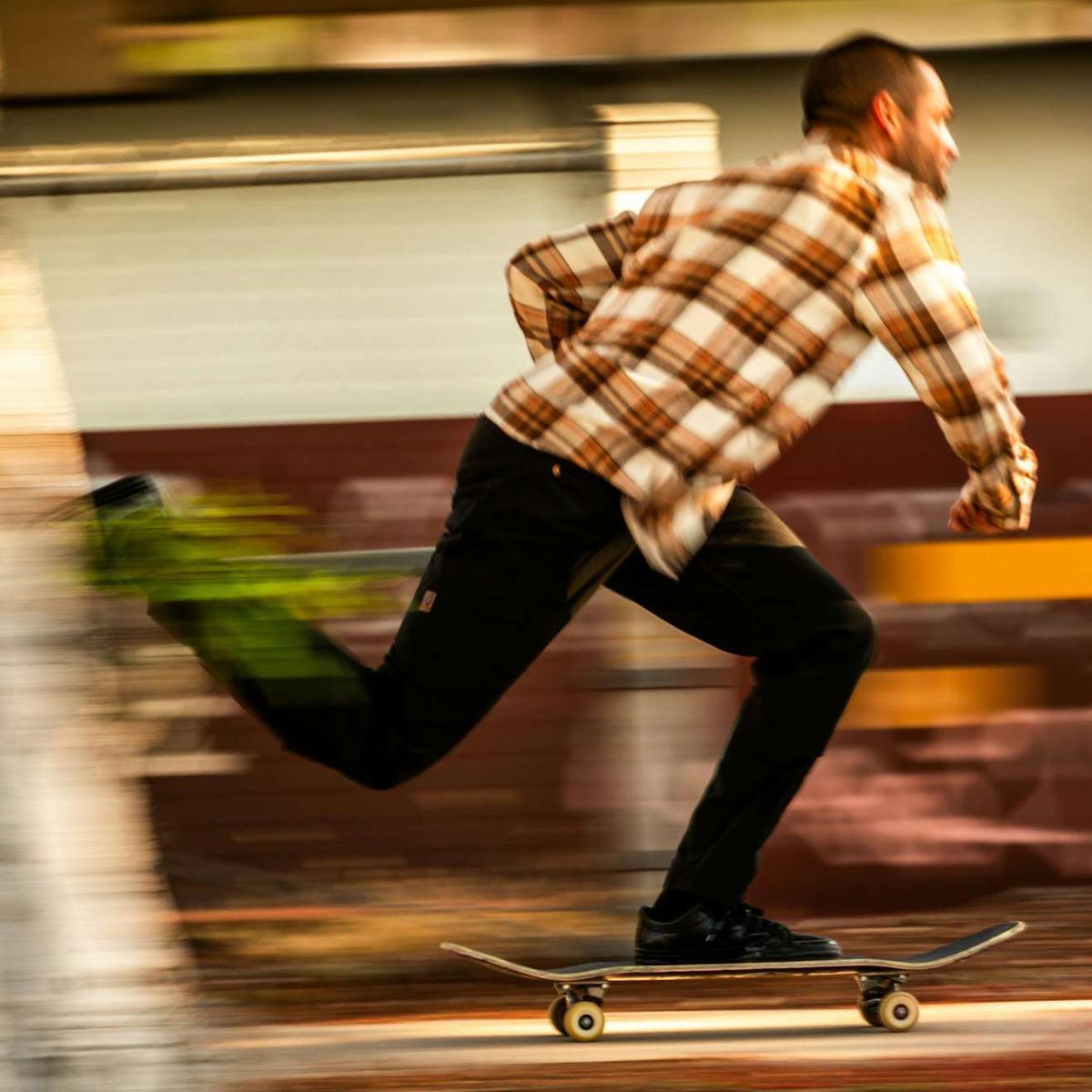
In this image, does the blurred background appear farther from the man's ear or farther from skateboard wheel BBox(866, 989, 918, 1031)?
the man's ear

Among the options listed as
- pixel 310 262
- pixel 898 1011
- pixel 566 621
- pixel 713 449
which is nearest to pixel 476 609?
pixel 566 621

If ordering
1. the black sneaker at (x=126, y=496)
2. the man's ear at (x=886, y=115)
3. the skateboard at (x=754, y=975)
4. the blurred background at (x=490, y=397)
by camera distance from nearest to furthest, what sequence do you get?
the black sneaker at (x=126, y=496), the man's ear at (x=886, y=115), the skateboard at (x=754, y=975), the blurred background at (x=490, y=397)

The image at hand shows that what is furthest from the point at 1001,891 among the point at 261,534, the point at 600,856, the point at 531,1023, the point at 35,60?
the point at 261,534

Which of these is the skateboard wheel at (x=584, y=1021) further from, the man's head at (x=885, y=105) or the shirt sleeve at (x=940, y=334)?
the man's head at (x=885, y=105)

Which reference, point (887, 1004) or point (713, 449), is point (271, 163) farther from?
point (887, 1004)

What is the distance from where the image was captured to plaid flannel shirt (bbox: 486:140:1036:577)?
3467 mm

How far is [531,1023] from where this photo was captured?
14.5 ft

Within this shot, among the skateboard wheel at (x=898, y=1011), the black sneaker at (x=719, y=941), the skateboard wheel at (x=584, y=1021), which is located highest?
the black sneaker at (x=719, y=941)

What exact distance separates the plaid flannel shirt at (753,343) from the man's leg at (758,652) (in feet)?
0.37

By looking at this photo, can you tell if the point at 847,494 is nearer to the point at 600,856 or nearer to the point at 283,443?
the point at 600,856

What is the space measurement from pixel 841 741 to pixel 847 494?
714mm

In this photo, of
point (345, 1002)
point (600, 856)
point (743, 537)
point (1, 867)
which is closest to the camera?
point (1, 867)

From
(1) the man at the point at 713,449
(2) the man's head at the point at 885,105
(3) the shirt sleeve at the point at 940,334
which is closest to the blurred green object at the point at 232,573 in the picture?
(1) the man at the point at 713,449

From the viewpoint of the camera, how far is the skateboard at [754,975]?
3.94 metres
